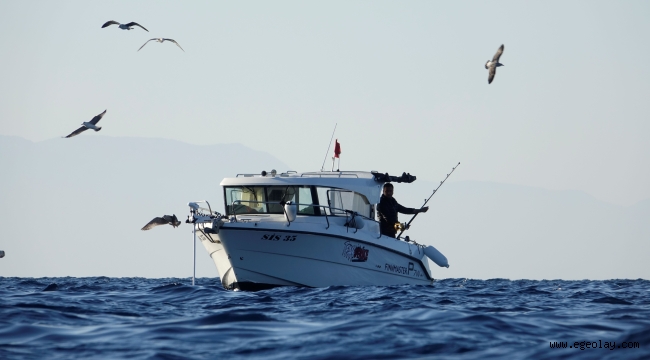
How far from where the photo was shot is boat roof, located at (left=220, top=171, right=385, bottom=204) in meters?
20.7

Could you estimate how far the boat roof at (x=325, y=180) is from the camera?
20.7 metres

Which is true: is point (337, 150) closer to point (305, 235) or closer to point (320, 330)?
point (305, 235)

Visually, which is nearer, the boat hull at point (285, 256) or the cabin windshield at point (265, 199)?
the boat hull at point (285, 256)

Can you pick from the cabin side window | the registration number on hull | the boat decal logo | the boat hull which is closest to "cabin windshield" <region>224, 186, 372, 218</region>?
the cabin side window

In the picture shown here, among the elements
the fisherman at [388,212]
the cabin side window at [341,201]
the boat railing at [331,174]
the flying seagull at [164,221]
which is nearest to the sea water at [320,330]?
the flying seagull at [164,221]

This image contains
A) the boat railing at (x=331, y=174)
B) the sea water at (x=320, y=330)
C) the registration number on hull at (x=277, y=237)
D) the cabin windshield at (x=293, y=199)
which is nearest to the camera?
the sea water at (x=320, y=330)

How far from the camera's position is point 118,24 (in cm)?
2128

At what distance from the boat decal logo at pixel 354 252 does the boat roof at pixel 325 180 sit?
5.72 ft

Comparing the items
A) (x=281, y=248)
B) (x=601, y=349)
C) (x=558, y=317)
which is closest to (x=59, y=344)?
(x=601, y=349)

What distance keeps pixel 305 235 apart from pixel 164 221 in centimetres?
312

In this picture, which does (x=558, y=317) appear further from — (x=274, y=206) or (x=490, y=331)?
(x=274, y=206)

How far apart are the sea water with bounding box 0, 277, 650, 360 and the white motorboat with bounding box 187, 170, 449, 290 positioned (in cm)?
456

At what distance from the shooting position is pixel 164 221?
18.9 m

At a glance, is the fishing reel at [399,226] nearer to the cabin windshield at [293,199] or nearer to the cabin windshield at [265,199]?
the cabin windshield at [293,199]
